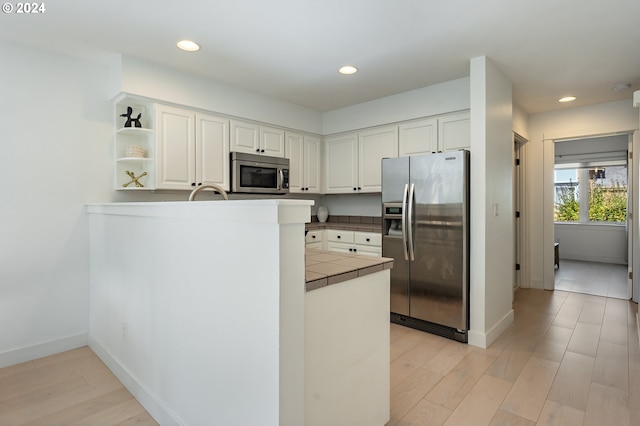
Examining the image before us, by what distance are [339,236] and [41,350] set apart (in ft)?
9.66

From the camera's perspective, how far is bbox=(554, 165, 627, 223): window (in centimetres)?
697

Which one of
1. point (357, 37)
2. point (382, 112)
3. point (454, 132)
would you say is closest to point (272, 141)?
point (382, 112)

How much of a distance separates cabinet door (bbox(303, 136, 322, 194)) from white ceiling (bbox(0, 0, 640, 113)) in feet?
3.51

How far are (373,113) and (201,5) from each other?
2.45 m

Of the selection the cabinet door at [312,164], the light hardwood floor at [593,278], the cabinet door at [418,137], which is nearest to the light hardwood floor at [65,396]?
the cabinet door at [312,164]

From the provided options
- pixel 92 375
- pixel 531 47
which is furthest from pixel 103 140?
pixel 531 47

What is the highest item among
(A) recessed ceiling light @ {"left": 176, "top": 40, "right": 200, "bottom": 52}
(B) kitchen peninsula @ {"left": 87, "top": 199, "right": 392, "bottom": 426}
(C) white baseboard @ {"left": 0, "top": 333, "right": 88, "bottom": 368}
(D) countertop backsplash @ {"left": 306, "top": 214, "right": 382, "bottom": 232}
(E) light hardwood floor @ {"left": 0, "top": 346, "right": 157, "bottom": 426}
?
(A) recessed ceiling light @ {"left": 176, "top": 40, "right": 200, "bottom": 52}

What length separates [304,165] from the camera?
4.47m

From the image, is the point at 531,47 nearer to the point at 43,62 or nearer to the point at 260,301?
the point at 260,301

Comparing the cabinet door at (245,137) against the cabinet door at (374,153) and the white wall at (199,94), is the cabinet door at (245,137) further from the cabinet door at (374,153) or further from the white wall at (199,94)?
the cabinet door at (374,153)

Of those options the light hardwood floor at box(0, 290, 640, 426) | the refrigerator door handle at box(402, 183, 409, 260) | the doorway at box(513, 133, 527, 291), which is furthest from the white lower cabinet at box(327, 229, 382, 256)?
the doorway at box(513, 133, 527, 291)

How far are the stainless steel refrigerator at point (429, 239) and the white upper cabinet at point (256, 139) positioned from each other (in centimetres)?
135

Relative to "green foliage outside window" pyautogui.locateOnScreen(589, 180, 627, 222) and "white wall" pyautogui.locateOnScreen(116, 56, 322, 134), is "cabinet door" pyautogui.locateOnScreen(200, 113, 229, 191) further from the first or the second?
"green foliage outside window" pyautogui.locateOnScreen(589, 180, 627, 222)

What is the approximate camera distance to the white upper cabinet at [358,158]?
411 centimetres
